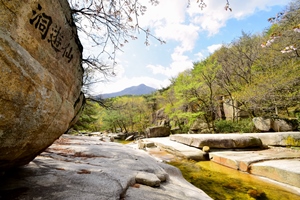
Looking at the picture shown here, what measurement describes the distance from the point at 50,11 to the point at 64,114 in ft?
4.14

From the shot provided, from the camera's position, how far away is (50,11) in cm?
192

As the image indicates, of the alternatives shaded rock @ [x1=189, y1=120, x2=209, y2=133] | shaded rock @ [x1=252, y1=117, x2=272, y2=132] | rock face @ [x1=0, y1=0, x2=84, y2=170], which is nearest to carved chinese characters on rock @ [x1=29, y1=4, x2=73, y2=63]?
rock face @ [x1=0, y1=0, x2=84, y2=170]

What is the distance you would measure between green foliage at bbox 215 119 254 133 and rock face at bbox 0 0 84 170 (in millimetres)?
12797

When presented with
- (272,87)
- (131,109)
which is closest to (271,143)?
(272,87)

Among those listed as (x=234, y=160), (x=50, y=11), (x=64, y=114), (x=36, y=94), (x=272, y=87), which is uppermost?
(x=272, y=87)

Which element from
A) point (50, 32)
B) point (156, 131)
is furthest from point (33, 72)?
point (156, 131)

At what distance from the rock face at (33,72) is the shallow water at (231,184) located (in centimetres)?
445

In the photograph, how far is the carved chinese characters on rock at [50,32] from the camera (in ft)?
5.64

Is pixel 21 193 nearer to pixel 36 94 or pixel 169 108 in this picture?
pixel 36 94

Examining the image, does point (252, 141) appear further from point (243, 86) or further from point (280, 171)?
point (243, 86)

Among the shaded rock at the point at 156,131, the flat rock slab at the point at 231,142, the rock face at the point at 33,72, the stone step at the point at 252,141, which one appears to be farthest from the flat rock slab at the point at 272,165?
the shaded rock at the point at 156,131

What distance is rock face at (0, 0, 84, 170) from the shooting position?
1.29 m

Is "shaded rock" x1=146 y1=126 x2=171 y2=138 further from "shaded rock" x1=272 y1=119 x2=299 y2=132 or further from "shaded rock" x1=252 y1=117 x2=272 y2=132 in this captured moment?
"shaded rock" x1=272 y1=119 x2=299 y2=132

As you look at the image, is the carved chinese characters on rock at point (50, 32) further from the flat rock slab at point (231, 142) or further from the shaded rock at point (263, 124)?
the shaded rock at point (263, 124)
